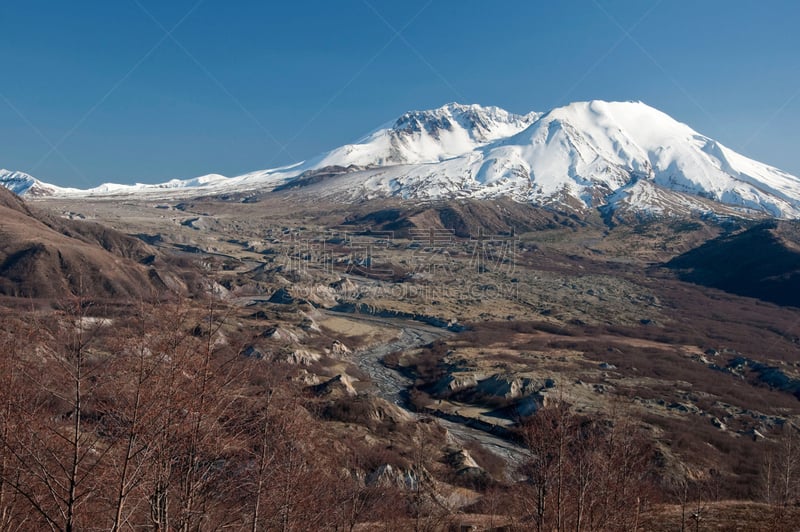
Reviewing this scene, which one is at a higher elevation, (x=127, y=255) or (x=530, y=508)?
(x=127, y=255)

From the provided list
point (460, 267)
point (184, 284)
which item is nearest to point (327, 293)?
point (184, 284)

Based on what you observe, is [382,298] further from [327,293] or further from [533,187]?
[533,187]

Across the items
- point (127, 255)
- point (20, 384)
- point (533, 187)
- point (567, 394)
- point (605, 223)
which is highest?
point (533, 187)

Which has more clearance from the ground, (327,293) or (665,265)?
(665,265)

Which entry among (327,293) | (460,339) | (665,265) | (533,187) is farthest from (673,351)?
(533,187)

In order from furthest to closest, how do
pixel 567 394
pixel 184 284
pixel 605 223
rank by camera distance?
pixel 605 223, pixel 184 284, pixel 567 394

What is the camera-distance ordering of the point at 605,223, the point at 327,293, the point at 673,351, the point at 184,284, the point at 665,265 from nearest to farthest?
the point at 673,351, the point at 184,284, the point at 327,293, the point at 665,265, the point at 605,223

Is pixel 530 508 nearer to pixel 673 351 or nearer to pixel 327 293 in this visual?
pixel 673 351

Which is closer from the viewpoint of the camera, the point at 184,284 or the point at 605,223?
the point at 184,284

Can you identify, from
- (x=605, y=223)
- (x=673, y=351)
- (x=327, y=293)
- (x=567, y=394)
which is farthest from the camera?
(x=605, y=223)
